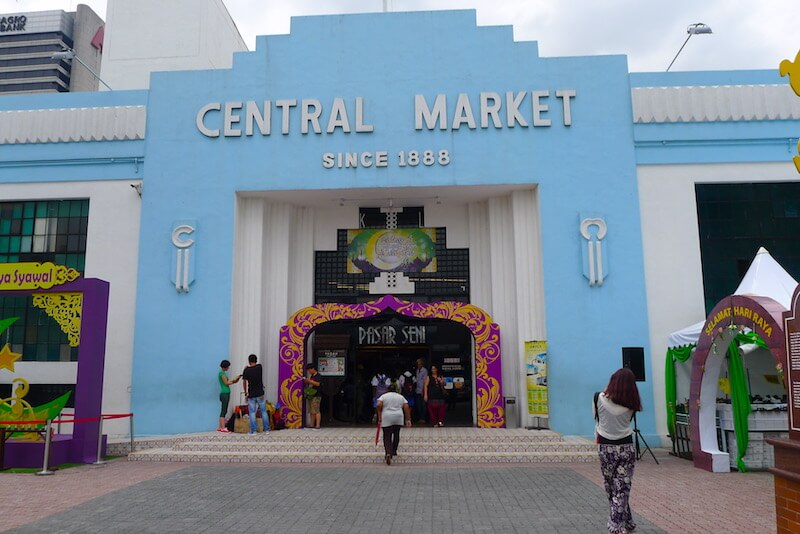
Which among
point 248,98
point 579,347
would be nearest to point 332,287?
point 248,98

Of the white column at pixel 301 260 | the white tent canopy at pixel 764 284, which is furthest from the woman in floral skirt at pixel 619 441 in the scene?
the white column at pixel 301 260

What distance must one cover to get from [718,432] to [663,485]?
7.95 feet

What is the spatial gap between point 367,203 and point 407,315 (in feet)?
10.9

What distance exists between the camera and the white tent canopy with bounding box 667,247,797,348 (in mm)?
11656

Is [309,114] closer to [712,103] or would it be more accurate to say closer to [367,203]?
[367,203]

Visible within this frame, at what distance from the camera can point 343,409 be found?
16062 mm

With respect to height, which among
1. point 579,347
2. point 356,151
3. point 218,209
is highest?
point 356,151

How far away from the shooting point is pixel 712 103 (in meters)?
15.1

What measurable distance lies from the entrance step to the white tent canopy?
279cm

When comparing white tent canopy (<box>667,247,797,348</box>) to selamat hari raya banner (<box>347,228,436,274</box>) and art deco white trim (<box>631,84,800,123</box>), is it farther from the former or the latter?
selamat hari raya banner (<box>347,228,436,274</box>)

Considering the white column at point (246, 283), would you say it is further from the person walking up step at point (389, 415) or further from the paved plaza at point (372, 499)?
the person walking up step at point (389, 415)

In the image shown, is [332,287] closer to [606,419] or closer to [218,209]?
[218,209]

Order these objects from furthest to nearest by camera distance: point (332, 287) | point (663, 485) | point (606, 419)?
point (332, 287)
point (663, 485)
point (606, 419)

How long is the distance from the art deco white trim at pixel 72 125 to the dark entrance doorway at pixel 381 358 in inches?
272
